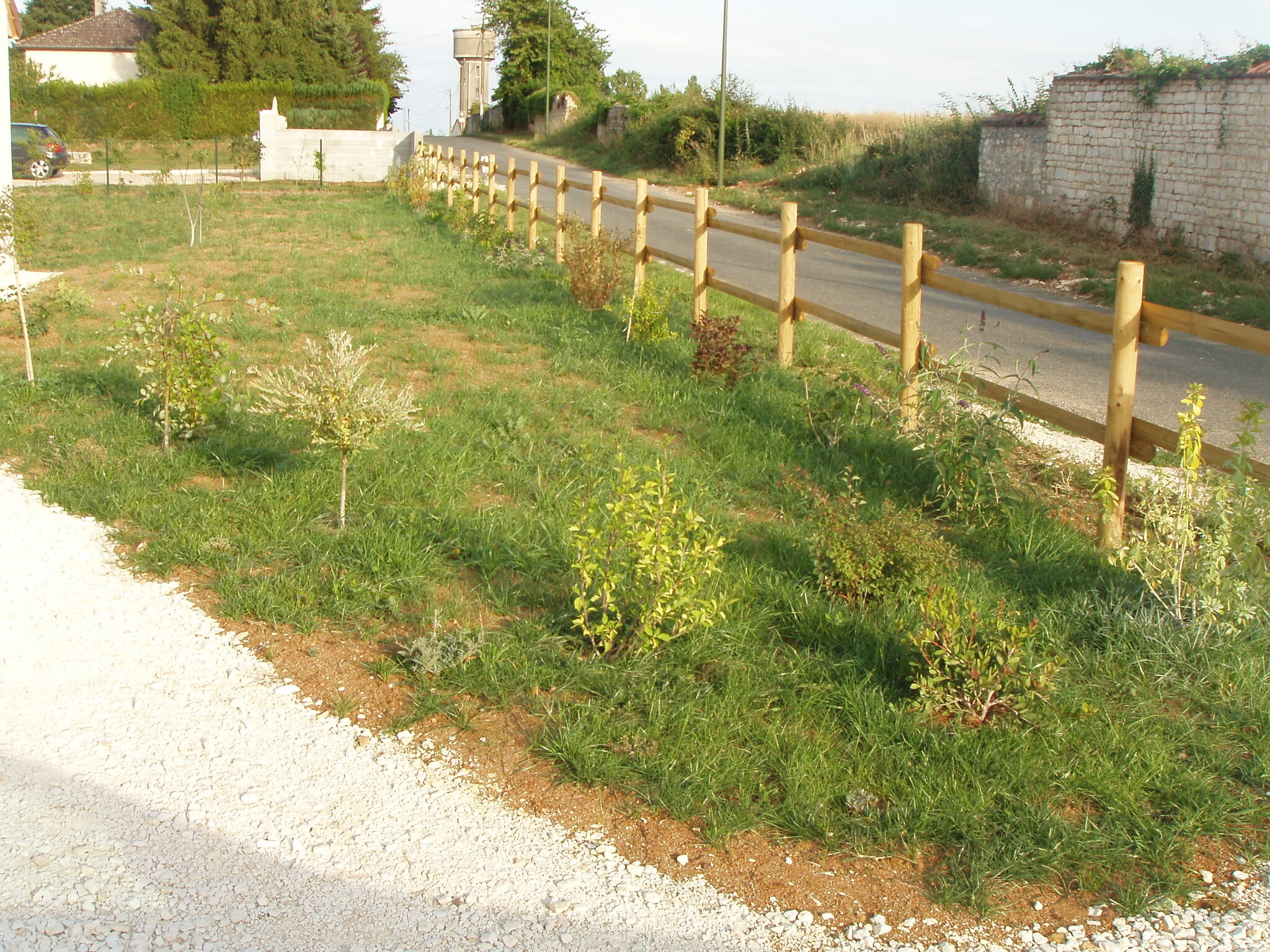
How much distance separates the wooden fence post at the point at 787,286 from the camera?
8.21 m

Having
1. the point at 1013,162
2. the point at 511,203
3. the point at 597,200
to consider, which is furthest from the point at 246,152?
the point at 1013,162

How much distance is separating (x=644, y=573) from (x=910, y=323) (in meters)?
3.25

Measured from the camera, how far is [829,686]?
417 cm

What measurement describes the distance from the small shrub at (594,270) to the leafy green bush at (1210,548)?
250 inches

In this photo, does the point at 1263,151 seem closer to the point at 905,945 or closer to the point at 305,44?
the point at 905,945

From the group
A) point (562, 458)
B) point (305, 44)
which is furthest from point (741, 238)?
point (305, 44)

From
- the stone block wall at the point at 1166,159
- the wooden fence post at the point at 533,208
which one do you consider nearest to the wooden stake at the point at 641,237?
the wooden fence post at the point at 533,208

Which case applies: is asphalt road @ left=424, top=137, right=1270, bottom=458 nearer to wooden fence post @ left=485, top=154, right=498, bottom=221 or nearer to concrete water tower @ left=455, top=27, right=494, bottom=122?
wooden fence post @ left=485, top=154, right=498, bottom=221

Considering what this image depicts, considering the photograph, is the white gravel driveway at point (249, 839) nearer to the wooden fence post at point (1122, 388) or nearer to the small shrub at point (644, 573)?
the small shrub at point (644, 573)

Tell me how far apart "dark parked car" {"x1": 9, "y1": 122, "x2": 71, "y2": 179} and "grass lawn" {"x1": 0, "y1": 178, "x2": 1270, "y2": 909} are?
22.3 m

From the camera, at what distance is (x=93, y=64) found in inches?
2188

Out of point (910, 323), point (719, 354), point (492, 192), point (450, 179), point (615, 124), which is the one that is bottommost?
point (719, 354)

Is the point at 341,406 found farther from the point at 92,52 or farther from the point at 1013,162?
the point at 92,52

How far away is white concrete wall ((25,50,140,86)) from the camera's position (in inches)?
2175
